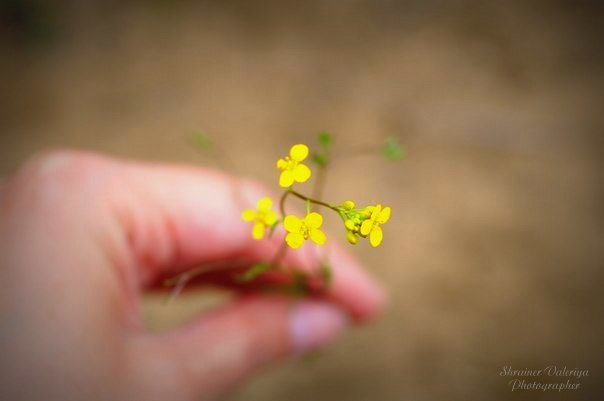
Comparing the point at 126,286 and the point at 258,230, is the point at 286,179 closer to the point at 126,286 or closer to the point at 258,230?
the point at 258,230

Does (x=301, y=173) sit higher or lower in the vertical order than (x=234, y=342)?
higher

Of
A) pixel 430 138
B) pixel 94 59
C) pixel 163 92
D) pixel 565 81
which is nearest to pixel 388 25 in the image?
pixel 430 138

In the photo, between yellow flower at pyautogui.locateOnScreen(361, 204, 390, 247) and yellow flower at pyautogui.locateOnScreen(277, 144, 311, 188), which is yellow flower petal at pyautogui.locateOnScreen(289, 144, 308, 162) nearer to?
yellow flower at pyautogui.locateOnScreen(277, 144, 311, 188)

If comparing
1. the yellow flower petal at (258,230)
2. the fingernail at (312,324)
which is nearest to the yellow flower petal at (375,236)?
the yellow flower petal at (258,230)

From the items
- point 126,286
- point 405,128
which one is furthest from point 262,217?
point 405,128

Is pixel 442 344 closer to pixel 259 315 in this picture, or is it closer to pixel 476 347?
pixel 476 347

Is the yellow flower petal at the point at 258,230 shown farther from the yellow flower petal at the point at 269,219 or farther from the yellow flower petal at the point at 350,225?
the yellow flower petal at the point at 350,225
